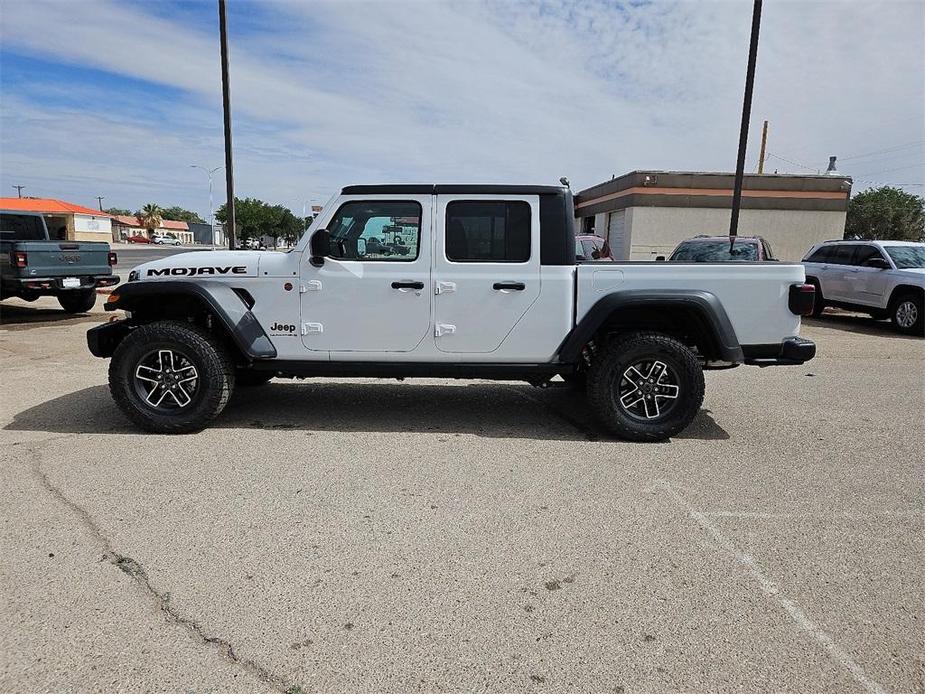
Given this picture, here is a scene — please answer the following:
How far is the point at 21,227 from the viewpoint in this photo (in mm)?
11500

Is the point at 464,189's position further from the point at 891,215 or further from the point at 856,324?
the point at 891,215

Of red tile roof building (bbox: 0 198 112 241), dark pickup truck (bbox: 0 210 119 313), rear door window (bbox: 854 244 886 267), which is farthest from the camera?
red tile roof building (bbox: 0 198 112 241)

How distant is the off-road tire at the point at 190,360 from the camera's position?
490 centimetres

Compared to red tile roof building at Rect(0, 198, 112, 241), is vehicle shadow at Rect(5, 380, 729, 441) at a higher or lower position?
lower

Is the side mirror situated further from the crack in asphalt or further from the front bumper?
the front bumper

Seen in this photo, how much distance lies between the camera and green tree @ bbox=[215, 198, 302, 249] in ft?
201

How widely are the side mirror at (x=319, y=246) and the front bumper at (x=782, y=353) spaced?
3.34 m

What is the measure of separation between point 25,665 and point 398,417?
3429mm

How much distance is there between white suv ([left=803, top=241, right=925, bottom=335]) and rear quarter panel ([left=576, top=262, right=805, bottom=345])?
873 cm

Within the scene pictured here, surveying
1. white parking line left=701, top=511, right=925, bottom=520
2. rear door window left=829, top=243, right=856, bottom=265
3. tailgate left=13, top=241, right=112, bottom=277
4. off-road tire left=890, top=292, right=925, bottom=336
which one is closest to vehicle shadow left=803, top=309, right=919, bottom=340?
off-road tire left=890, top=292, right=925, bottom=336

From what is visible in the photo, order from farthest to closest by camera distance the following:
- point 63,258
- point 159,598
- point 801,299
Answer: point 63,258 → point 801,299 → point 159,598

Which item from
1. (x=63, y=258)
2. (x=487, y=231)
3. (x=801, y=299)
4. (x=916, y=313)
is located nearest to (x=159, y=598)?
(x=487, y=231)

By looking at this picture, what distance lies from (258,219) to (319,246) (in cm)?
6405

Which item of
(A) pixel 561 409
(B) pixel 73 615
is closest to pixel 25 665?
(B) pixel 73 615
